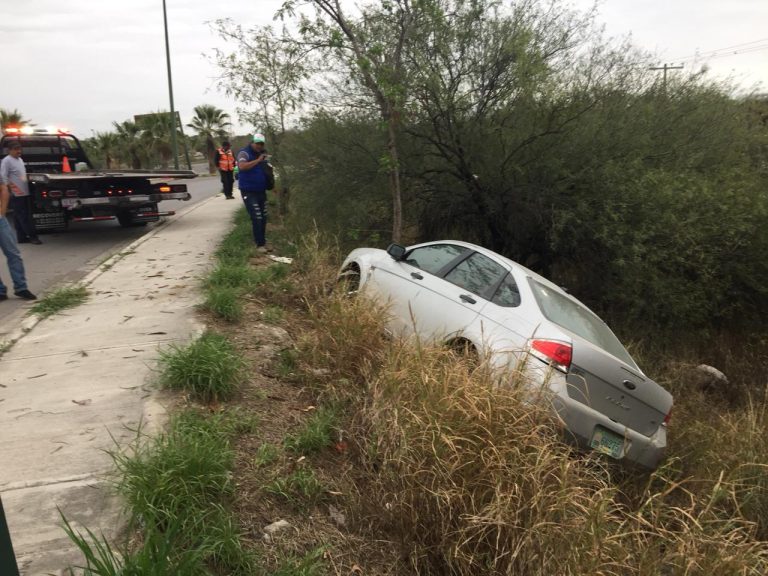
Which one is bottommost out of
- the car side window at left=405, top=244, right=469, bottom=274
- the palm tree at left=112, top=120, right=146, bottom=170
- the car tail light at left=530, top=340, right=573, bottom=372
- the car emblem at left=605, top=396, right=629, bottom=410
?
the car emblem at left=605, top=396, right=629, bottom=410

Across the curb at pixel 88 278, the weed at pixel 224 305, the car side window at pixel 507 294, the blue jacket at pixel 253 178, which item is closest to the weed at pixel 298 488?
Answer: the car side window at pixel 507 294

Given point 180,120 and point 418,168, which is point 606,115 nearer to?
point 418,168

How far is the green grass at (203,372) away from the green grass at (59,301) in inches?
106

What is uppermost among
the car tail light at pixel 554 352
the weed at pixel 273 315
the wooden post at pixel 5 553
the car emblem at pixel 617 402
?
the wooden post at pixel 5 553

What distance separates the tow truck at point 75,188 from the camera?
1064 centimetres

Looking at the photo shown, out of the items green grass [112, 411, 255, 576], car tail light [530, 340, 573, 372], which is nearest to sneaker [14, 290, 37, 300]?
green grass [112, 411, 255, 576]

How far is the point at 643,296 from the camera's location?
8.88 m

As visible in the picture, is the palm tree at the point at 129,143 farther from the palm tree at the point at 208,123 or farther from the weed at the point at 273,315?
the weed at the point at 273,315

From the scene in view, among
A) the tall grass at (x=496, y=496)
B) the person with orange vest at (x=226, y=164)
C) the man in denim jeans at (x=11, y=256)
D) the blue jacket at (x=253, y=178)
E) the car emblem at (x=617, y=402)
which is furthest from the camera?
the person with orange vest at (x=226, y=164)

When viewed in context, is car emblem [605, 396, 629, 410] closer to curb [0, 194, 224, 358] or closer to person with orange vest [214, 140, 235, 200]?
curb [0, 194, 224, 358]

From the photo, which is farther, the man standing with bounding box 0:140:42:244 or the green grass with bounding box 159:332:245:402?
the man standing with bounding box 0:140:42:244

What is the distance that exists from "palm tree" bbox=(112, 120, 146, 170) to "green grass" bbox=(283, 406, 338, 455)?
48.2m

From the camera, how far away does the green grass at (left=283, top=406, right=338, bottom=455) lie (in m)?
3.51

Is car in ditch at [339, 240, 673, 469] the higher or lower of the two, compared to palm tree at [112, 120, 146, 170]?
lower
